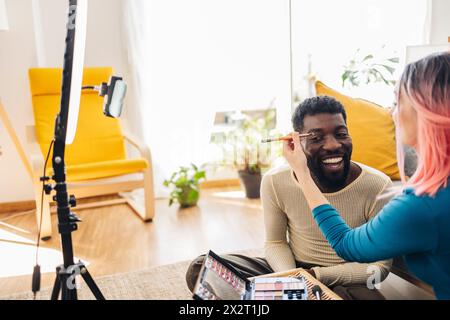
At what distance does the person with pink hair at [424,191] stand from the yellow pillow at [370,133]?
1.08 metres

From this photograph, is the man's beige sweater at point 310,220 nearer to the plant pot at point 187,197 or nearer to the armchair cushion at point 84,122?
the armchair cushion at point 84,122

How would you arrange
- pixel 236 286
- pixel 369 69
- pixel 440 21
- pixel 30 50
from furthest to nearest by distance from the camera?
pixel 369 69, pixel 30 50, pixel 440 21, pixel 236 286

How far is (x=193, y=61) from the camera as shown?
3.31 metres

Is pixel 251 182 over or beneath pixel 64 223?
beneath

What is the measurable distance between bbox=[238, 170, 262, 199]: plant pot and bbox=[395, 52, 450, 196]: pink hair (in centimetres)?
248

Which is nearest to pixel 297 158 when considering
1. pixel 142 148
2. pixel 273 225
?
pixel 273 225

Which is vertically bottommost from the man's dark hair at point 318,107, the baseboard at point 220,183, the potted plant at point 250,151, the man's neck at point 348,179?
the baseboard at point 220,183

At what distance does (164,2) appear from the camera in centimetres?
321

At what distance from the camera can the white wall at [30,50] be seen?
119 inches

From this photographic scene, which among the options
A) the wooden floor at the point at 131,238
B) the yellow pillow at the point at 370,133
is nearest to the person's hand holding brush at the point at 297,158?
the yellow pillow at the point at 370,133

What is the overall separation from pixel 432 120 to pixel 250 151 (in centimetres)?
254

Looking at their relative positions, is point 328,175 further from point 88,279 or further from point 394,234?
point 88,279

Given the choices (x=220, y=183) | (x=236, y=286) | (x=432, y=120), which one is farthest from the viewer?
(x=220, y=183)

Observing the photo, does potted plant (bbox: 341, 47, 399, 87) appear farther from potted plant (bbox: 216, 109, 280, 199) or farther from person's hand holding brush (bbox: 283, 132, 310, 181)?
person's hand holding brush (bbox: 283, 132, 310, 181)
